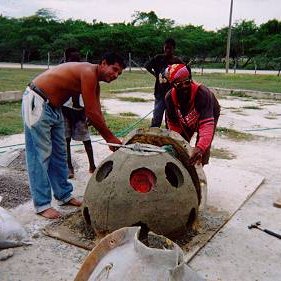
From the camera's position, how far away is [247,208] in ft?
18.1

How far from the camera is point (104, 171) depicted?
462 cm

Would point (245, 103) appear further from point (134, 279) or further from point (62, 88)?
point (134, 279)

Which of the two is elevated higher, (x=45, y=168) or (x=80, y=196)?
(x=45, y=168)

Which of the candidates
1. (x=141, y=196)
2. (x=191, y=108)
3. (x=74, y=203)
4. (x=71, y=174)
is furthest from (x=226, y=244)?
(x=71, y=174)

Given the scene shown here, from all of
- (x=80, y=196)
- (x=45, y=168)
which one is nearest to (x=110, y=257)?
(x=45, y=168)

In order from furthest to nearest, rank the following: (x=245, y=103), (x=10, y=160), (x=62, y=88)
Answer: (x=245, y=103) → (x=10, y=160) → (x=62, y=88)

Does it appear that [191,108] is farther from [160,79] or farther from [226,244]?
[160,79]

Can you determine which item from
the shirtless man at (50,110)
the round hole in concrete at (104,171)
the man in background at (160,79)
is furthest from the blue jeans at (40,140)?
the man in background at (160,79)

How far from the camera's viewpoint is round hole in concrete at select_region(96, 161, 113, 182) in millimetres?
4551

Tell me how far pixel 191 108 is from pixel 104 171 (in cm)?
124

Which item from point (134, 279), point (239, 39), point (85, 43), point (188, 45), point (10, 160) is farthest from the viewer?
point (239, 39)

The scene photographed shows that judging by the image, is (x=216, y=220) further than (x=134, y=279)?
Yes

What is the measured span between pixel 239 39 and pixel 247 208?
41.1m

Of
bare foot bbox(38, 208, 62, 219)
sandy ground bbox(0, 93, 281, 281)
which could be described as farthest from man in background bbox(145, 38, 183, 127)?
bare foot bbox(38, 208, 62, 219)
